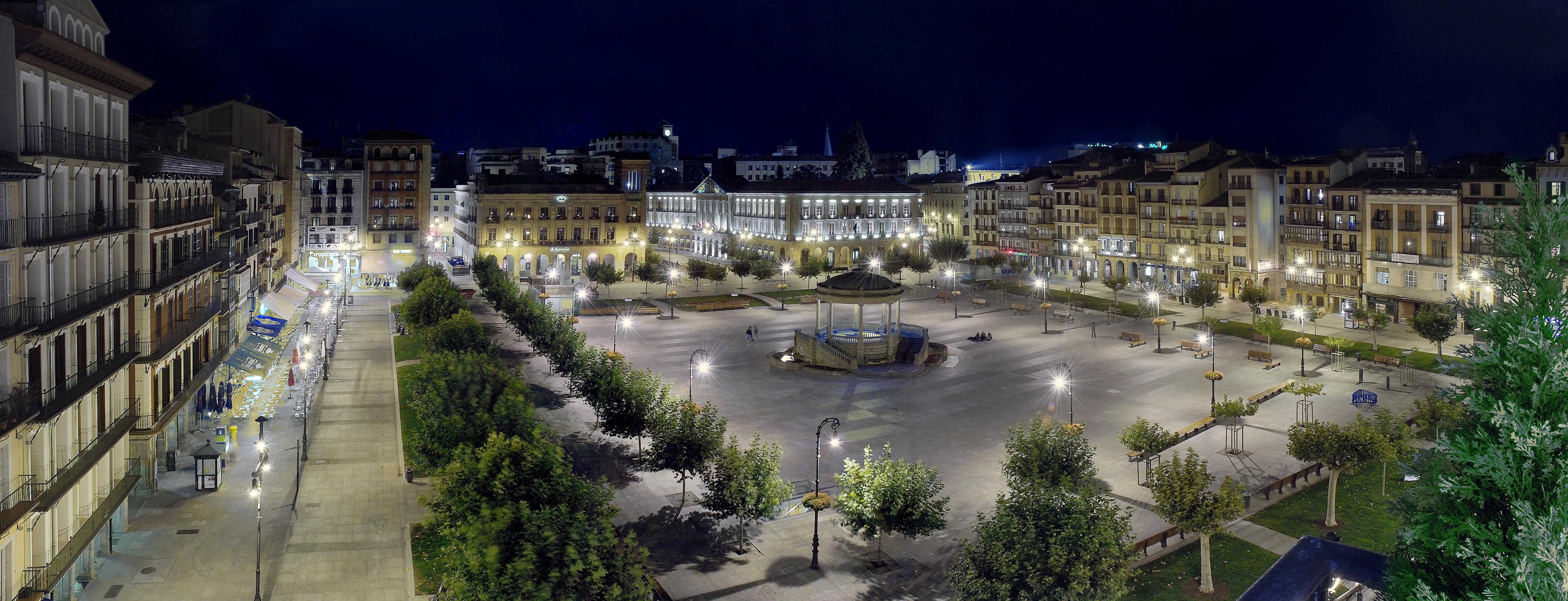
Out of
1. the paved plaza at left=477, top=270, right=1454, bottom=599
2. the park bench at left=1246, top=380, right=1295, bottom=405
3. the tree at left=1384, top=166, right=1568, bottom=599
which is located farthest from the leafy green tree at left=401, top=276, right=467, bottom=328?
the tree at left=1384, top=166, right=1568, bottom=599

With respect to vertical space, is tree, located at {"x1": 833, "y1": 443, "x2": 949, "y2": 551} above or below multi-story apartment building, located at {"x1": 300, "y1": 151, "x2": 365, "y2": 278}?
below

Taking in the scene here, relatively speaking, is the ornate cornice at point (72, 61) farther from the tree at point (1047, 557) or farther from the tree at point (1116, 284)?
the tree at point (1116, 284)

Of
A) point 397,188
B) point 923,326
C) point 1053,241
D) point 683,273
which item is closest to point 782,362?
point 923,326

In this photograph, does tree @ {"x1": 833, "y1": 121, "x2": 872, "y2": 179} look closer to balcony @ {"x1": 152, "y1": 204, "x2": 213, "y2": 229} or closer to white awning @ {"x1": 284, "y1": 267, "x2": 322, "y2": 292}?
white awning @ {"x1": 284, "y1": 267, "x2": 322, "y2": 292}

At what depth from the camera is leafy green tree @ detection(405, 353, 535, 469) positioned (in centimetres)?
2934

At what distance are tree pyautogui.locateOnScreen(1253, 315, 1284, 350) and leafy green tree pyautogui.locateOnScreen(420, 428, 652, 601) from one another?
1873 inches

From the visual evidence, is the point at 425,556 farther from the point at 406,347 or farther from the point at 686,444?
the point at 406,347

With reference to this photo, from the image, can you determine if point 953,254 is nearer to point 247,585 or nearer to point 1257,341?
point 1257,341

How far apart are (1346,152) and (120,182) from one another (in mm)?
85155

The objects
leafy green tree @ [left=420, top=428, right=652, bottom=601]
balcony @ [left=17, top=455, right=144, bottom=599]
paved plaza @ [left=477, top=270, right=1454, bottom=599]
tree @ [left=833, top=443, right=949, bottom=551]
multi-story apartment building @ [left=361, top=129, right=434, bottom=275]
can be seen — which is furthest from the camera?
multi-story apartment building @ [left=361, top=129, right=434, bottom=275]

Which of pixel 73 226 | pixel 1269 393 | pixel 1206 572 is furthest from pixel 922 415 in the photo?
pixel 73 226

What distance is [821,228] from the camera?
120 meters

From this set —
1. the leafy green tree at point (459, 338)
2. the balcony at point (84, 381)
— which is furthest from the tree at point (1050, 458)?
the leafy green tree at point (459, 338)

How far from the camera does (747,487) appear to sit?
26.8m
